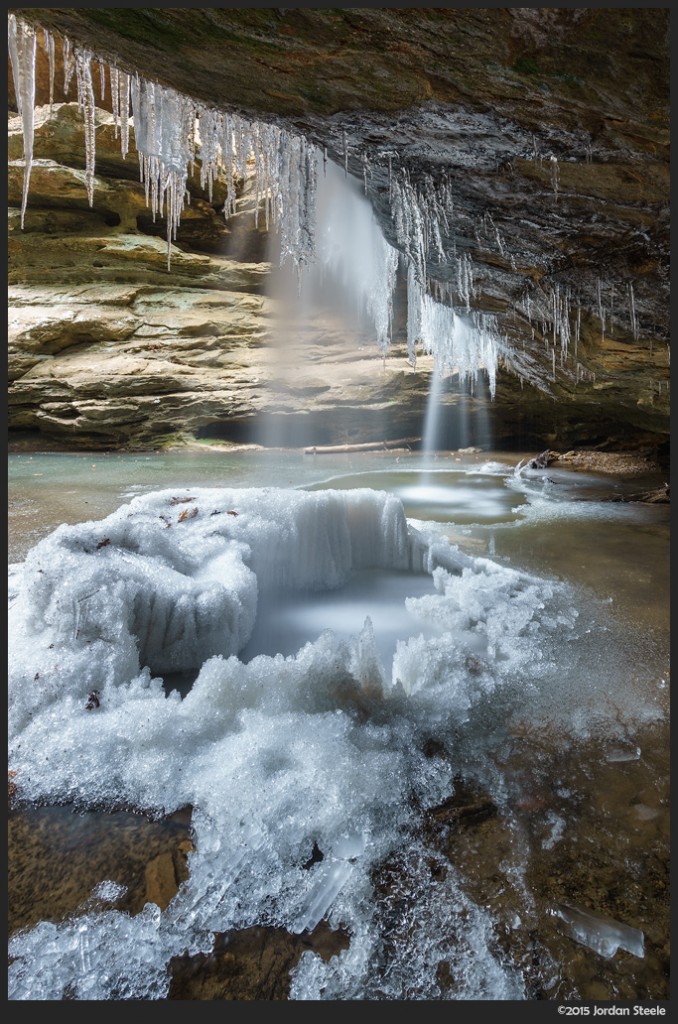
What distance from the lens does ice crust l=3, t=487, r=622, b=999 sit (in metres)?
1.28

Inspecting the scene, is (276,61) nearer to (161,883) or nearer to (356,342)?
(161,883)

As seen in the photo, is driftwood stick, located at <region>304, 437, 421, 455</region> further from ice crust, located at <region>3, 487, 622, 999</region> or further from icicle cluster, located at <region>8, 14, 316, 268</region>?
ice crust, located at <region>3, 487, 622, 999</region>

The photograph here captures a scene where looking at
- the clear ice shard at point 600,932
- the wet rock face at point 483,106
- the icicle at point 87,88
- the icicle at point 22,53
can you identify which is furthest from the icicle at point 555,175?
the clear ice shard at point 600,932

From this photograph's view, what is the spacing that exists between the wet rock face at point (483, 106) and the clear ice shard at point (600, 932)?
330cm

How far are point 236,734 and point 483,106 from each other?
3.62 meters

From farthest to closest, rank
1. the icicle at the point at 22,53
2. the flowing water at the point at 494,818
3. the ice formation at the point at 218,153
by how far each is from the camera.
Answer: the ice formation at the point at 218,153
the icicle at the point at 22,53
the flowing water at the point at 494,818

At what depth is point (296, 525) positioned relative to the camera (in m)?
3.94

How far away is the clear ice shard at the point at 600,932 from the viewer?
1278 mm

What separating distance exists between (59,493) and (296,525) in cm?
554

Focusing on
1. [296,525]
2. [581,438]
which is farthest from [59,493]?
[581,438]

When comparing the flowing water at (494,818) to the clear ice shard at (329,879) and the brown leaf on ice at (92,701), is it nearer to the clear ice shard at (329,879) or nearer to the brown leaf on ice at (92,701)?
the clear ice shard at (329,879)

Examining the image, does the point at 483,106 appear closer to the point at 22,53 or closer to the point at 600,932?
the point at 22,53

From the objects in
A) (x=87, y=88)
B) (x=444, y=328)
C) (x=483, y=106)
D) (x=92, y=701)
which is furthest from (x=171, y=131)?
(x=444, y=328)

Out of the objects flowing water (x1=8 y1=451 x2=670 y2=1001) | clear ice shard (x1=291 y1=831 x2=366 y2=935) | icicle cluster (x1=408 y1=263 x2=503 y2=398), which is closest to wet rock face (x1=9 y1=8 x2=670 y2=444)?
icicle cluster (x1=408 y1=263 x2=503 y2=398)
